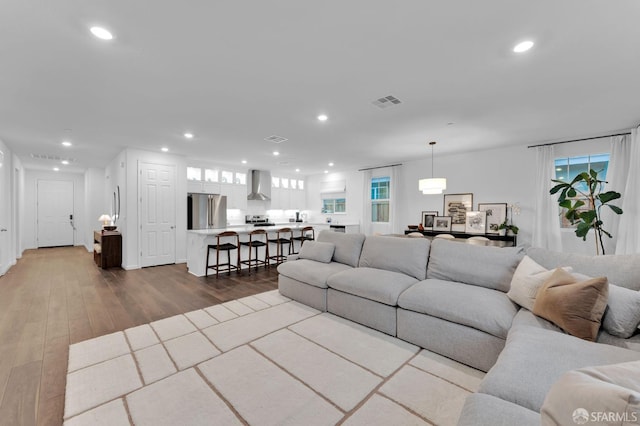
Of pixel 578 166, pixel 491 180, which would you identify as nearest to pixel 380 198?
pixel 491 180

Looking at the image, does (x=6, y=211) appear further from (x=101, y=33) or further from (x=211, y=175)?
(x=101, y=33)

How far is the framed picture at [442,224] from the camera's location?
6517mm

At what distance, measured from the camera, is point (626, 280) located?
193cm

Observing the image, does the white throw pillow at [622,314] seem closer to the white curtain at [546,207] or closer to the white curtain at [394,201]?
the white curtain at [546,207]

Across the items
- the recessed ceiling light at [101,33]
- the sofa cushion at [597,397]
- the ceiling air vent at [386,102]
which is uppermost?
the ceiling air vent at [386,102]

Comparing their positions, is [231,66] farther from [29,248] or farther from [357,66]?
[29,248]

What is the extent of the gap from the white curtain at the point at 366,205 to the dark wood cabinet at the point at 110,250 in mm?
6233

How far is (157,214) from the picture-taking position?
20.1 feet

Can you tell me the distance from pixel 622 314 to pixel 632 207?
4.06 metres

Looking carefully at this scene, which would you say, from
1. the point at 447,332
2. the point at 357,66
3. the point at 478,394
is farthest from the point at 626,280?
the point at 357,66

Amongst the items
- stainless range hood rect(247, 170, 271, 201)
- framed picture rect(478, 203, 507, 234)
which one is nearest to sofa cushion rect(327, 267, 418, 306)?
framed picture rect(478, 203, 507, 234)

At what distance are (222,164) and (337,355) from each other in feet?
21.9

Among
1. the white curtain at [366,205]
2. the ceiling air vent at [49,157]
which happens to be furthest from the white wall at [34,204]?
the white curtain at [366,205]

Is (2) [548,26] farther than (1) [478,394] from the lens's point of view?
Yes
